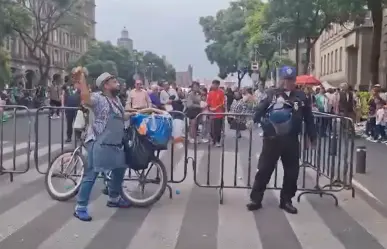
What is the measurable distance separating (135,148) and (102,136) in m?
0.63

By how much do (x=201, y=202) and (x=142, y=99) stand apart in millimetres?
6963

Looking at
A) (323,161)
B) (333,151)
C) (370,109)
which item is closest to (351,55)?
(370,109)

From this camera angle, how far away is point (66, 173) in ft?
27.0

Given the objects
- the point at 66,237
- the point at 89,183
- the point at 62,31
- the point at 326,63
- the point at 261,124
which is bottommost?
the point at 66,237

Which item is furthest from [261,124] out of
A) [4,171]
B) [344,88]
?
[344,88]

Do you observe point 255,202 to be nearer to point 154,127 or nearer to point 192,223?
point 192,223

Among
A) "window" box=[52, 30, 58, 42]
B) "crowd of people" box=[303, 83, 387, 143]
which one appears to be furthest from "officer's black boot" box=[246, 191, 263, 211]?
"window" box=[52, 30, 58, 42]

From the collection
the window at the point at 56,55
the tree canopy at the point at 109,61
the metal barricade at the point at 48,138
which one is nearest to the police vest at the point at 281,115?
the metal barricade at the point at 48,138

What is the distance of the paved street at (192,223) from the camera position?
6.35 metres

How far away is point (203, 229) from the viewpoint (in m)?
6.93

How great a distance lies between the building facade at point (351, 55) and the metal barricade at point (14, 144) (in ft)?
68.9

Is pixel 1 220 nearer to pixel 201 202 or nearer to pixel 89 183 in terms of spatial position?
pixel 89 183

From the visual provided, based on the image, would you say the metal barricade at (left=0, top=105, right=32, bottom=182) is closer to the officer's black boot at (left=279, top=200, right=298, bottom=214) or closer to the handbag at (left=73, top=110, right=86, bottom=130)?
the handbag at (left=73, top=110, right=86, bottom=130)

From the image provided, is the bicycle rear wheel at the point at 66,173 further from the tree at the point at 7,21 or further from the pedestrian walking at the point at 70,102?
the tree at the point at 7,21
